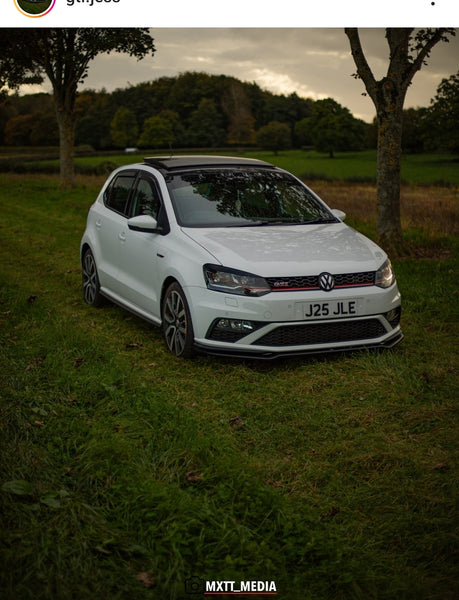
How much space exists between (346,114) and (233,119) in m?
11.9

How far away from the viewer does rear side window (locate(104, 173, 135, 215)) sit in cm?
811

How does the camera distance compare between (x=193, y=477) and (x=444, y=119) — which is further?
(x=444, y=119)

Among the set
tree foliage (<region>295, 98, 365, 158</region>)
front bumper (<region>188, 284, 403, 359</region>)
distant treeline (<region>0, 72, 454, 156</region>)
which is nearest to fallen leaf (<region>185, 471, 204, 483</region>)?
front bumper (<region>188, 284, 403, 359</region>)

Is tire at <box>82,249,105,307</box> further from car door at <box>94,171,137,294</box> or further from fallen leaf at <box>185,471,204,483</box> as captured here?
fallen leaf at <box>185,471,204,483</box>

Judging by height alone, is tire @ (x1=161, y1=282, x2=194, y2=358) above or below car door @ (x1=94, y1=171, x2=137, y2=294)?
below

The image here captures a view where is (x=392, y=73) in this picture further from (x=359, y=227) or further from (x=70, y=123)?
(x=70, y=123)

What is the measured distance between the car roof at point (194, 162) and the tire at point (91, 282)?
1489mm

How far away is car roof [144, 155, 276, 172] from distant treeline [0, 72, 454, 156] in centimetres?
5364

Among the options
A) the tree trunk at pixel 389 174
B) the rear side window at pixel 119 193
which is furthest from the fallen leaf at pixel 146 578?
the tree trunk at pixel 389 174

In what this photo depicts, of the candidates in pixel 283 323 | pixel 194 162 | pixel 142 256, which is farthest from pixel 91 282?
pixel 283 323

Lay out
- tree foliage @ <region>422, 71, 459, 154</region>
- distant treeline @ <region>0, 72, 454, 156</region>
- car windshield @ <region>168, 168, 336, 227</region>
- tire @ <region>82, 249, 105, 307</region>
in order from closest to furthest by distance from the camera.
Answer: car windshield @ <region>168, 168, 336, 227</region> → tire @ <region>82, 249, 105, 307</region> → tree foliage @ <region>422, 71, 459, 154</region> → distant treeline @ <region>0, 72, 454, 156</region>

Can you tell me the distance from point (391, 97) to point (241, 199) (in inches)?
209

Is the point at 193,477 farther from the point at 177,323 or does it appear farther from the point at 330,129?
the point at 330,129

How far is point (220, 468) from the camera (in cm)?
424
